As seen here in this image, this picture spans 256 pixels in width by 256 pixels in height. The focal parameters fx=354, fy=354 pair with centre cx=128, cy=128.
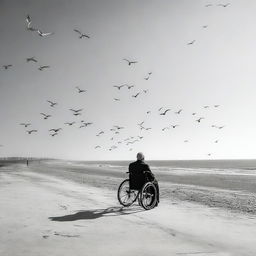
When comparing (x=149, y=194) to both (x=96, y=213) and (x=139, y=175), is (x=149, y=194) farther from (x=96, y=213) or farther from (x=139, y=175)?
(x=96, y=213)

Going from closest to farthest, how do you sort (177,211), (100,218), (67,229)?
→ (67,229) → (100,218) → (177,211)

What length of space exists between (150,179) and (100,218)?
261 cm

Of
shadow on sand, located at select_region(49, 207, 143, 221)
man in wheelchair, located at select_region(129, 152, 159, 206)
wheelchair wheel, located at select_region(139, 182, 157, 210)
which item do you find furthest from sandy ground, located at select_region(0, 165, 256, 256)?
man in wheelchair, located at select_region(129, 152, 159, 206)

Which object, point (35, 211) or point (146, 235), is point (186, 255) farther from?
point (35, 211)

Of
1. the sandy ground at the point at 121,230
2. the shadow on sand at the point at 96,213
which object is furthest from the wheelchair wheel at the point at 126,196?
the shadow on sand at the point at 96,213

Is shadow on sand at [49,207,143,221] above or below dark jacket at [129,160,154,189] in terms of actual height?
below

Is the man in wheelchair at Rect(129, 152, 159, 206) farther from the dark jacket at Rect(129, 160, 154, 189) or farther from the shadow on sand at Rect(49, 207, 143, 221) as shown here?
the shadow on sand at Rect(49, 207, 143, 221)

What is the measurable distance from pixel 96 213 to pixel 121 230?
7.58 feet

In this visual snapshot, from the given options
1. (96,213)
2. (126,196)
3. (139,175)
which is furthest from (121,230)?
(126,196)

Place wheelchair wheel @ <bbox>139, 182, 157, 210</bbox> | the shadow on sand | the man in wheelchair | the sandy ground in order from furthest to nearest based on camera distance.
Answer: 1. the man in wheelchair
2. wheelchair wheel @ <bbox>139, 182, 157, 210</bbox>
3. the shadow on sand
4. the sandy ground

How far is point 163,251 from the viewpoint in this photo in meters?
5.70

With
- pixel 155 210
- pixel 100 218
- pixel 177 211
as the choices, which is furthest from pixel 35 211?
pixel 177 211

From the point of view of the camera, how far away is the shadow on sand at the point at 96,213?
8617 millimetres

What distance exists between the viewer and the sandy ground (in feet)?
19.0
